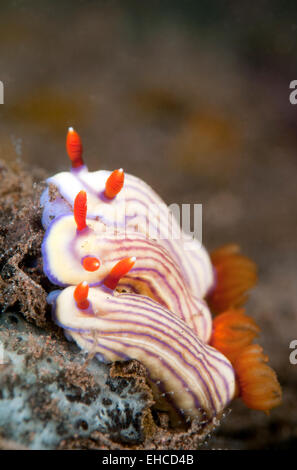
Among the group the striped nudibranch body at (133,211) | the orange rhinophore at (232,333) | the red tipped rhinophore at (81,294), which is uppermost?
the striped nudibranch body at (133,211)

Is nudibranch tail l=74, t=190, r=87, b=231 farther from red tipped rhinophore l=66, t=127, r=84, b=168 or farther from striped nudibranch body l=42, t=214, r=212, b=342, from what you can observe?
red tipped rhinophore l=66, t=127, r=84, b=168

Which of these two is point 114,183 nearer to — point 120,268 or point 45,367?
point 120,268

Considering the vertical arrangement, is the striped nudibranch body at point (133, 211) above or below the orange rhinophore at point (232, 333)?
above

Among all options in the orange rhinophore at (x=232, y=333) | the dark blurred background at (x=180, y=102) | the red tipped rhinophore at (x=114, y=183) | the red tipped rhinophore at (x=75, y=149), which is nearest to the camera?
the red tipped rhinophore at (x=114, y=183)

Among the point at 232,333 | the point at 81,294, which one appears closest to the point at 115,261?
the point at 81,294

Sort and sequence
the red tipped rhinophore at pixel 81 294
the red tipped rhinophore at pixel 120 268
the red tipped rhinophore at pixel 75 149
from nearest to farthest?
the red tipped rhinophore at pixel 81 294
the red tipped rhinophore at pixel 120 268
the red tipped rhinophore at pixel 75 149

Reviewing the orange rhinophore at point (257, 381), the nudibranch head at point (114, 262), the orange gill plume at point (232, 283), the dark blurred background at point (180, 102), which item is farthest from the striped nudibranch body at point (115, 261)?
the dark blurred background at point (180, 102)

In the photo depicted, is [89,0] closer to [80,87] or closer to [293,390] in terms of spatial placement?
[80,87]

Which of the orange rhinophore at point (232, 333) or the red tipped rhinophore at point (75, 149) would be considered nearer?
the red tipped rhinophore at point (75, 149)

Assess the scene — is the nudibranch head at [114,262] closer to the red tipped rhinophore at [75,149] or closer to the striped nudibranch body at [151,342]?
the striped nudibranch body at [151,342]
